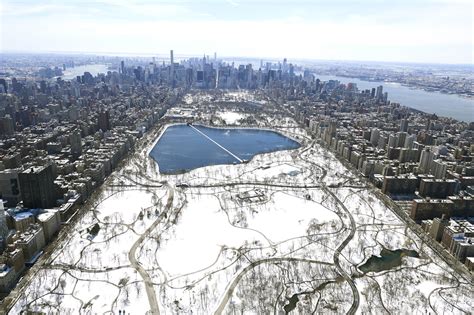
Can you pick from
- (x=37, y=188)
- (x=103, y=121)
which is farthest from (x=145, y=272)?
(x=103, y=121)

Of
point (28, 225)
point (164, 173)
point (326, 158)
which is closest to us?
point (28, 225)

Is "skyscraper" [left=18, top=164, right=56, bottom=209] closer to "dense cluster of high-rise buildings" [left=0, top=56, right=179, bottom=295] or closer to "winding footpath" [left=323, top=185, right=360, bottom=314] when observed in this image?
"dense cluster of high-rise buildings" [left=0, top=56, right=179, bottom=295]

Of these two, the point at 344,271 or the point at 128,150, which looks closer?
the point at 344,271

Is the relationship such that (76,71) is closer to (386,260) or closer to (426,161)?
(426,161)

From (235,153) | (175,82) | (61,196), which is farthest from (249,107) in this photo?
(61,196)

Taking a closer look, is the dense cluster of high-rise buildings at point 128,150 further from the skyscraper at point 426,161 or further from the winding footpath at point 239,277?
the winding footpath at point 239,277

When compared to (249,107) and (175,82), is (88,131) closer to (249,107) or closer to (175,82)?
(249,107)

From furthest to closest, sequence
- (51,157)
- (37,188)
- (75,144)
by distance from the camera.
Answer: (75,144) → (51,157) → (37,188)
